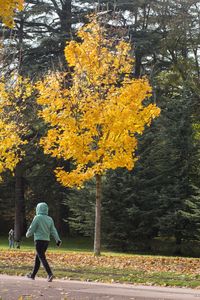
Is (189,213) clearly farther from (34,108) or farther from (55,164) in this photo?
(55,164)

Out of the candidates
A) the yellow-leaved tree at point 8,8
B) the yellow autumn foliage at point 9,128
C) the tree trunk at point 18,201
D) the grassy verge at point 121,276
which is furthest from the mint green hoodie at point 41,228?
the tree trunk at point 18,201

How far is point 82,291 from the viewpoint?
29.4ft

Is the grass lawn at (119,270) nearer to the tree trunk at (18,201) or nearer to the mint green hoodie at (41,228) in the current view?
the mint green hoodie at (41,228)

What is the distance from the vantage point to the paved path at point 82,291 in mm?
8289

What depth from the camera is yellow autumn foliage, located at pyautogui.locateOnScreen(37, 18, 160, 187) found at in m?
16.9

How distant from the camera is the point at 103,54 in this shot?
698 inches

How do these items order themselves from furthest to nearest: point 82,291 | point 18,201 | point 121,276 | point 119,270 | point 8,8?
1. point 18,201
2. point 119,270
3. point 121,276
4. point 82,291
5. point 8,8

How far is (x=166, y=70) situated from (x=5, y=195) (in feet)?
49.3

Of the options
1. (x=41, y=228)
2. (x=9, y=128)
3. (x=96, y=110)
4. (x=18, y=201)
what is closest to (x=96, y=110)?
(x=96, y=110)

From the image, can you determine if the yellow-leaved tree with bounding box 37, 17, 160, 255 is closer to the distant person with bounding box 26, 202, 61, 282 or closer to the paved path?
the distant person with bounding box 26, 202, 61, 282

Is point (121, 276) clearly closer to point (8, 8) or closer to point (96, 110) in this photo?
point (8, 8)

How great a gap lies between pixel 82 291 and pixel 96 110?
8821mm

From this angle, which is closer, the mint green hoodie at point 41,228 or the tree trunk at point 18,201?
the mint green hoodie at point 41,228

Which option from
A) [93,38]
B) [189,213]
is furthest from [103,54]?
[189,213]
